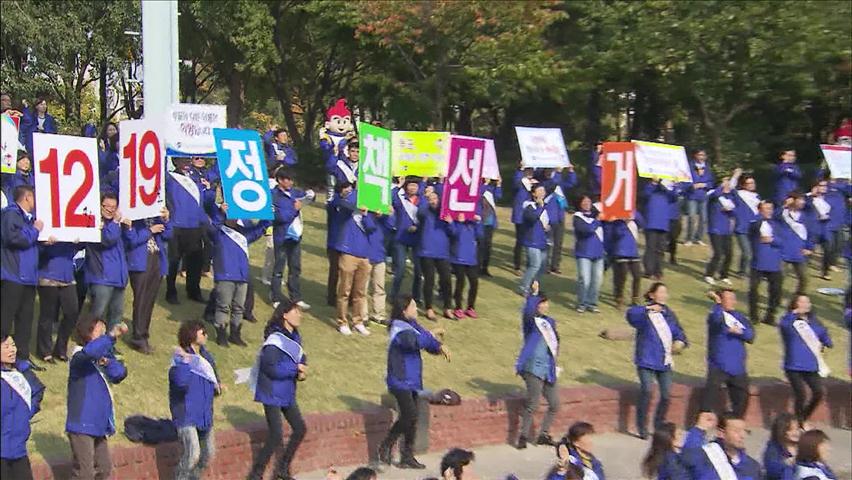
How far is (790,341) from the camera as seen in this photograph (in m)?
12.5

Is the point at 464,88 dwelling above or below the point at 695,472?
above

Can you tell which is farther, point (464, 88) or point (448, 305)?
point (464, 88)

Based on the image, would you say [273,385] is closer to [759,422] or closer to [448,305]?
[448,305]

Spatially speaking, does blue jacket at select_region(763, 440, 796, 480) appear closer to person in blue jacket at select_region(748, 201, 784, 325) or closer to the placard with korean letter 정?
the placard with korean letter 정

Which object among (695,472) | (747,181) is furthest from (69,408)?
(747,181)

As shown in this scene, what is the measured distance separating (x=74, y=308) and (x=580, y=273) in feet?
25.1

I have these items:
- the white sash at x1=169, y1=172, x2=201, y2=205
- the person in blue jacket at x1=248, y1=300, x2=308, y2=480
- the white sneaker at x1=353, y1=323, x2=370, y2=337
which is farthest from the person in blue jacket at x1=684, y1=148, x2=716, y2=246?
the person in blue jacket at x1=248, y1=300, x2=308, y2=480

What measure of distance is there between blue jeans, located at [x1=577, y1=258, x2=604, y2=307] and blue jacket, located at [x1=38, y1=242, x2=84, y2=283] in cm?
769

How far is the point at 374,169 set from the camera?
13.0 m

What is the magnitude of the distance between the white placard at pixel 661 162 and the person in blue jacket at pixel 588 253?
1.39m

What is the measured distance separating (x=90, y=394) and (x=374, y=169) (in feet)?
17.7

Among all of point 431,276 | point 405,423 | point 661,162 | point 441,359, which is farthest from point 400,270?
point 661,162

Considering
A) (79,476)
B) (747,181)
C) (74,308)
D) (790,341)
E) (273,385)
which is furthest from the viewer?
→ (747,181)

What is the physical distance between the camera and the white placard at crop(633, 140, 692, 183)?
1700 cm
